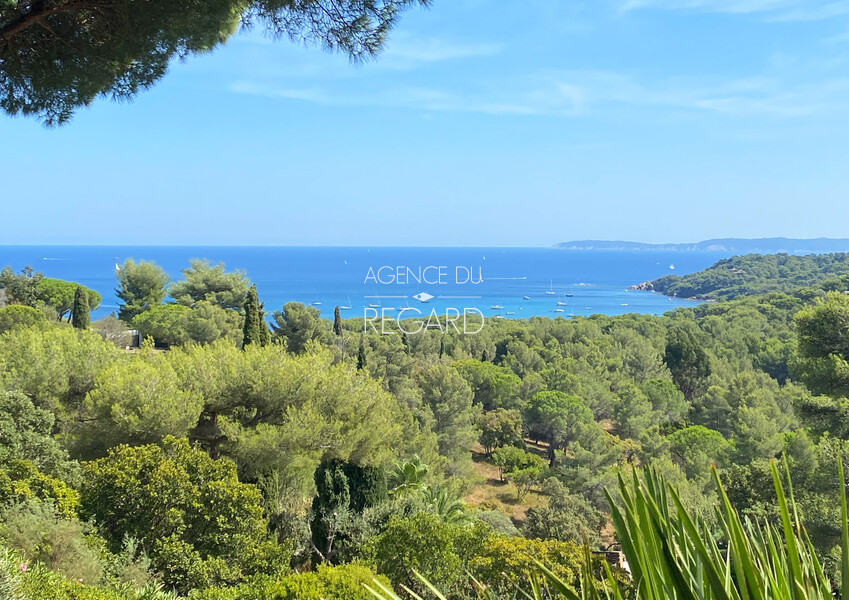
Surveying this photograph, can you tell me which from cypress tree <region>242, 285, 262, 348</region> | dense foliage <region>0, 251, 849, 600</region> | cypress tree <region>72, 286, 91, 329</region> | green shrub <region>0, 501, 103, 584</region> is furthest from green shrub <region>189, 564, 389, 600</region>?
cypress tree <region>72, 286, 91, 329</region>

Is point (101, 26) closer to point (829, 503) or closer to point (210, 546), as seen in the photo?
point (210, 546)

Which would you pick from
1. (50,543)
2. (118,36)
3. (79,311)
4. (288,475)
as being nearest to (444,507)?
(288,475)

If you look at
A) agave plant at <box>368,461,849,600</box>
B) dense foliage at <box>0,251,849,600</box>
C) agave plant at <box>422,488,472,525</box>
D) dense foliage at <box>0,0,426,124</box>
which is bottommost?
agave plant at <box>422,488,472,525</box>

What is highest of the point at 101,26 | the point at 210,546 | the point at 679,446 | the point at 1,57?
the point at 101,26

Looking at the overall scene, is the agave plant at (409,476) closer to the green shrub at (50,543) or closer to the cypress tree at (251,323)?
the green shrub at (50,543)

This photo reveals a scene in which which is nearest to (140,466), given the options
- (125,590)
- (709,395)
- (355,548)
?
(125,590)

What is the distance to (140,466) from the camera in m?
5.87

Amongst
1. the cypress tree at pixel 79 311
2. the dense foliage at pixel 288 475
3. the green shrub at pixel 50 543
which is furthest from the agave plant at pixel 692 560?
the cypress tree at pixel 79 311

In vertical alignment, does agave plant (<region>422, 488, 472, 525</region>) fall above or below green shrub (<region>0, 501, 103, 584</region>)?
below

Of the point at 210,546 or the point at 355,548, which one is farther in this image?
the point at 355,548

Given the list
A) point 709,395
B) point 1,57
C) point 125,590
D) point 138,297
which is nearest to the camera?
point 1,57

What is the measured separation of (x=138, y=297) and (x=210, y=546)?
84.2ft

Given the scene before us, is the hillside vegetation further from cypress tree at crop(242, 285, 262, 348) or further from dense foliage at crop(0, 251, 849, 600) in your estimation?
cypress tree at crop(242, 285, 262, 348)

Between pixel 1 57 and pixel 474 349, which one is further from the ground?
pixel 1 57
